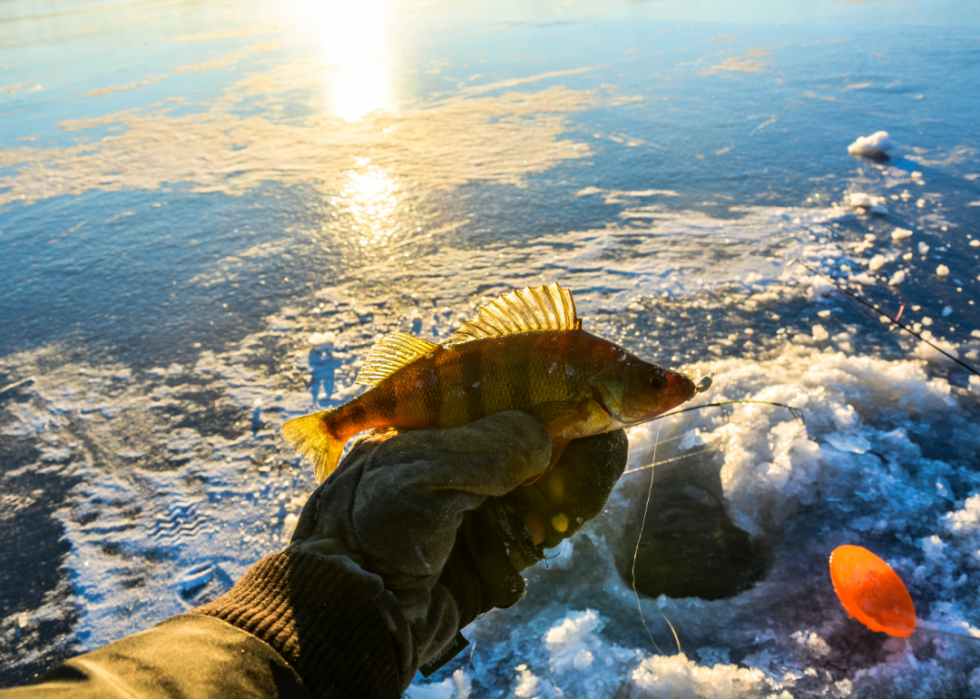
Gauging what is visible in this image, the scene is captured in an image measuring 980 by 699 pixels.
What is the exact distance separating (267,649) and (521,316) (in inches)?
50.4

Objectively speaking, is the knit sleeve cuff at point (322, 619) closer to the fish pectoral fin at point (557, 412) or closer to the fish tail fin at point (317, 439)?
the fish tail fin at point (317, 439)

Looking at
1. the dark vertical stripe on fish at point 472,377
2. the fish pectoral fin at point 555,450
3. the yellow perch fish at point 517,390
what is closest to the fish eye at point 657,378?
the yellow perch fish at point 517,390

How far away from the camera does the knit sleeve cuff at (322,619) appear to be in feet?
4.53

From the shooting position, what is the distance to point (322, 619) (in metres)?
1.44

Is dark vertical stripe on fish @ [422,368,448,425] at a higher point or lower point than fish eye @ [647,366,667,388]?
lower

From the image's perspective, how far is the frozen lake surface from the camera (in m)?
2.61

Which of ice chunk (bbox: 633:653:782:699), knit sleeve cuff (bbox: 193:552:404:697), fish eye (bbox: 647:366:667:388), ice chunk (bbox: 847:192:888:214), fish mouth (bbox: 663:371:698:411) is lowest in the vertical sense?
ice chunk (bbox: 633:653:782:699)

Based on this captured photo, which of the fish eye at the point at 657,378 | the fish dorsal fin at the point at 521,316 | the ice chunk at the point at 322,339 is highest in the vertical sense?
the fish dorsal fin at the point at 521,316

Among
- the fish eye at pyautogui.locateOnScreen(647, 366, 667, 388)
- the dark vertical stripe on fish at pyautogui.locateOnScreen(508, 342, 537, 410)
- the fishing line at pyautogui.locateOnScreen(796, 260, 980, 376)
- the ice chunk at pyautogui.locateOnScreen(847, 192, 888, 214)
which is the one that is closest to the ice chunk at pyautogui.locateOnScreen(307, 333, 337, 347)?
the dark vertical stripe on fish at pyautogui.locateOnScreen(508, 342, 537, 410)

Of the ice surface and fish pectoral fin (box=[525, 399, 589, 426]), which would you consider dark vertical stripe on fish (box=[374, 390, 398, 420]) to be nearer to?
fish pectoral fin (box=[525, 399, 589, 426])

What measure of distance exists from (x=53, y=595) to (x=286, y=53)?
15878 millimetres

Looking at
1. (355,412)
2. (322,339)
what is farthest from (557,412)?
(322,339)

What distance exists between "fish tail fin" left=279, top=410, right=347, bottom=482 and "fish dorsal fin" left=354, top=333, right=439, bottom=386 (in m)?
0.20

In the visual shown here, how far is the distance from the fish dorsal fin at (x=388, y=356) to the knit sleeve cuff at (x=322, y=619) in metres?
0.67
